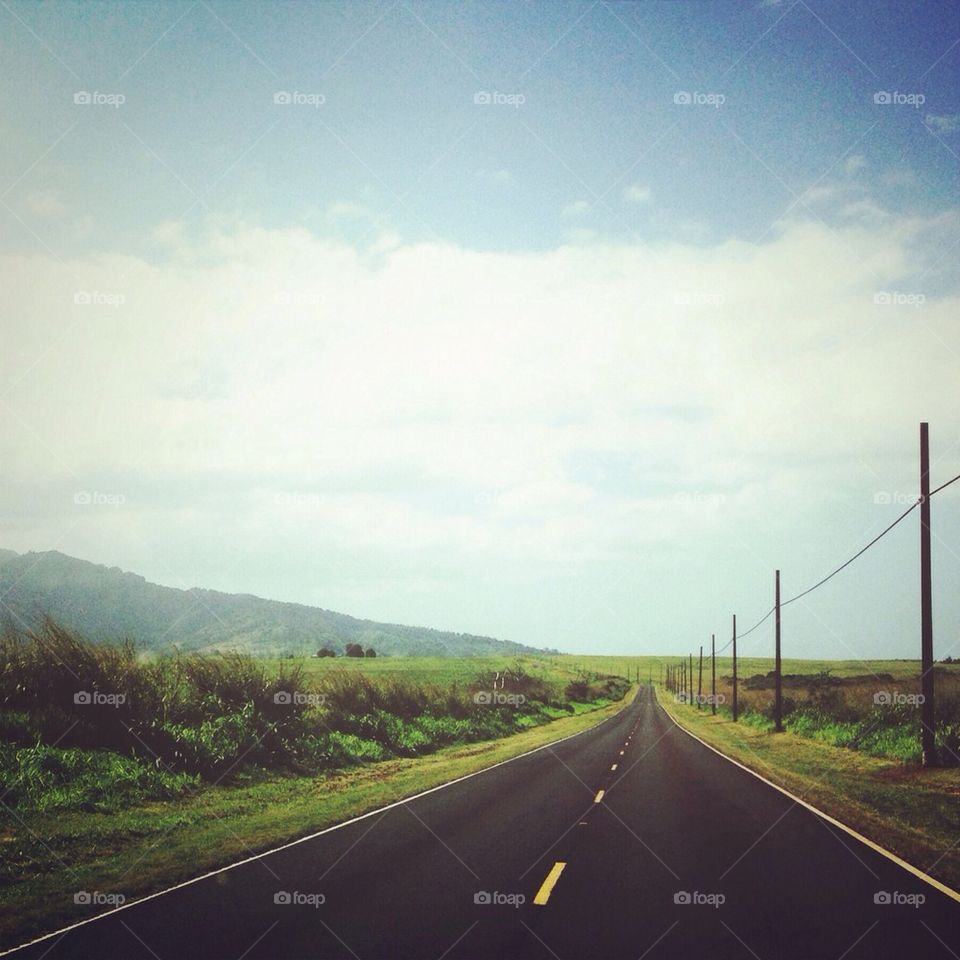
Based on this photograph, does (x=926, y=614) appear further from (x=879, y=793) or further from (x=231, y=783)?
(x=231, y=783)

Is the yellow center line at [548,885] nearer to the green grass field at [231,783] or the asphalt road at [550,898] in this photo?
the asphalt road at [550,898]

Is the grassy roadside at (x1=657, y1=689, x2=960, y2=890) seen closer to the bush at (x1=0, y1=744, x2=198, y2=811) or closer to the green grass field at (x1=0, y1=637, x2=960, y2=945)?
the green grass field at (x1=0, y1=637, x2=960, y2=945)

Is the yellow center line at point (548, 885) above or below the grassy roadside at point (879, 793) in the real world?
above

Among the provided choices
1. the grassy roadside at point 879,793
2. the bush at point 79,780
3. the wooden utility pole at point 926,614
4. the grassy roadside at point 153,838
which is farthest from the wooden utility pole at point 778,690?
the bush at point 79,780

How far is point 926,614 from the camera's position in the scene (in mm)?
21328

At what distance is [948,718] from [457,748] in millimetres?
16811

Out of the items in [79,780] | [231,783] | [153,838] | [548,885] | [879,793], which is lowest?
[231,783]

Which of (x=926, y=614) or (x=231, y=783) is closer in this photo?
(x=231, y=783)

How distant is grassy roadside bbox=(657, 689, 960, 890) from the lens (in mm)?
11320

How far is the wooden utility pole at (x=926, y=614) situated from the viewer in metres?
20.9

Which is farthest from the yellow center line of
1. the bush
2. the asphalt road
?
the bush

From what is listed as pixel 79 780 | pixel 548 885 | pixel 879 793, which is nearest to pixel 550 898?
pixel 548 885

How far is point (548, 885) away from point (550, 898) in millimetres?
552

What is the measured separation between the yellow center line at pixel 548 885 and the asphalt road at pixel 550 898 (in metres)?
0.07
